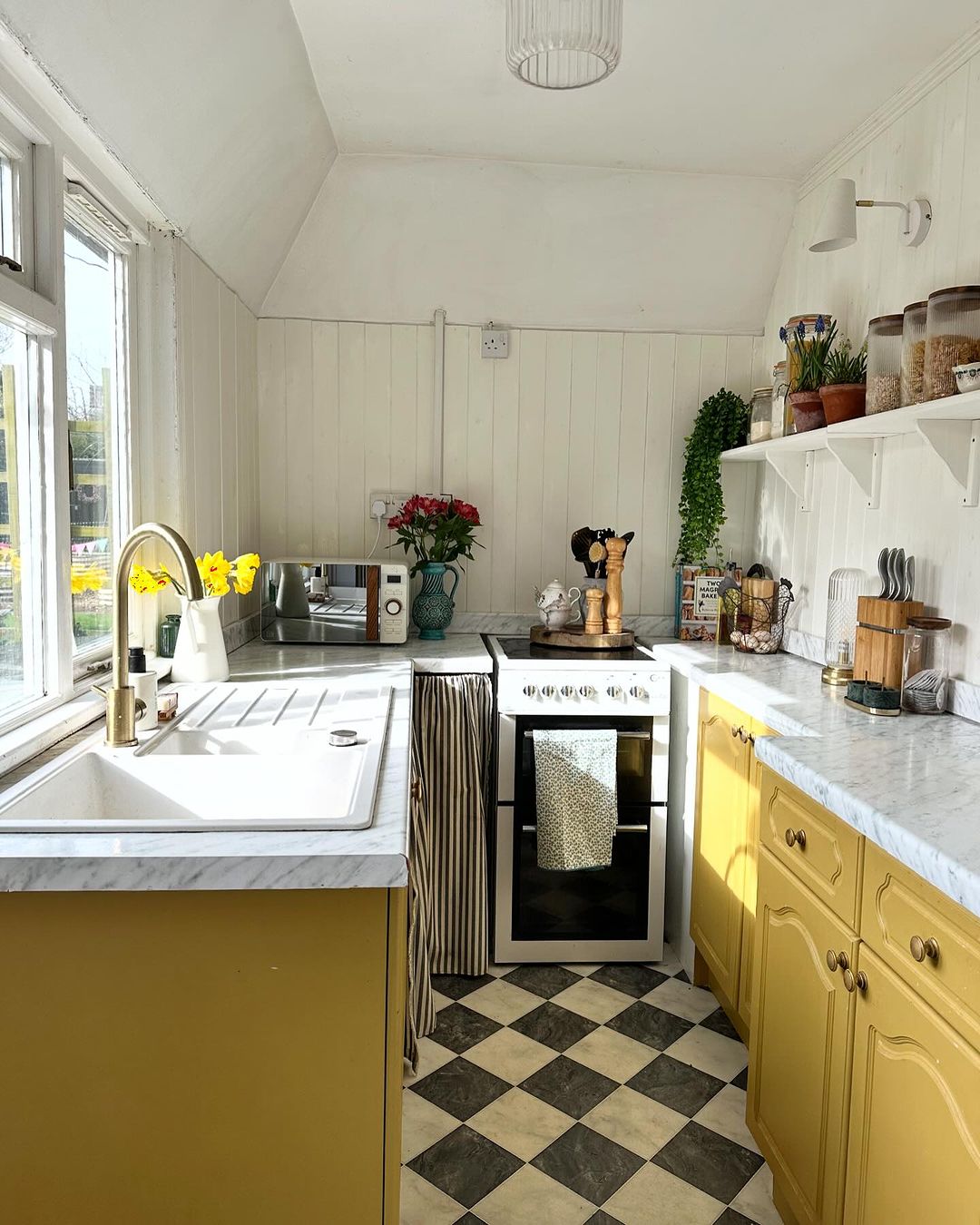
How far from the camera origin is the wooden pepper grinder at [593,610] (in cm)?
293

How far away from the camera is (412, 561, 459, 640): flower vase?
309 centimetres

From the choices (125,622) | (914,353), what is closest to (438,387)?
(914,353)

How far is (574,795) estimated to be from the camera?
2.64m

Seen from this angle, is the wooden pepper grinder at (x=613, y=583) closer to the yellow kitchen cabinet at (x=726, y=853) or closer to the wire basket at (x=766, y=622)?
the wire basket at (x=766, y=622)

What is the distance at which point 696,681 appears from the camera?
2529 mm

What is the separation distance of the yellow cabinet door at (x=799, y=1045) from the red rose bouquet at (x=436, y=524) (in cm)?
161

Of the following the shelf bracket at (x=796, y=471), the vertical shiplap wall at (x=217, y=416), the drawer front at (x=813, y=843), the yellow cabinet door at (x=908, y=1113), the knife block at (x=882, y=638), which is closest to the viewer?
the yellow cabinet door at (x=908, y=1113)

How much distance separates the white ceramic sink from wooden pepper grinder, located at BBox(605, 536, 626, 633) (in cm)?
118

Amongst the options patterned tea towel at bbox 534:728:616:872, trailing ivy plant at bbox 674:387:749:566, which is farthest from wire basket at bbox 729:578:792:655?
patterned tea towel at bbox 534:728:616:872

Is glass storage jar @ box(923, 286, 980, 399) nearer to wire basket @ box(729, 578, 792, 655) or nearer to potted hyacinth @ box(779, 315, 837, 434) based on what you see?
potted hyacinth @ box(779, 315, 837, 434)

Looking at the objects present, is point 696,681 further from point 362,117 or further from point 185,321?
point 362,117

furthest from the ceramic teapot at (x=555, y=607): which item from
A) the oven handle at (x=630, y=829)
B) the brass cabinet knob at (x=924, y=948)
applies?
the brass cabinet knob at (x=924, y=948)

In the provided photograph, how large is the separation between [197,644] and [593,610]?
1254 millimetres

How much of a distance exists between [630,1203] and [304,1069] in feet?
3.19
